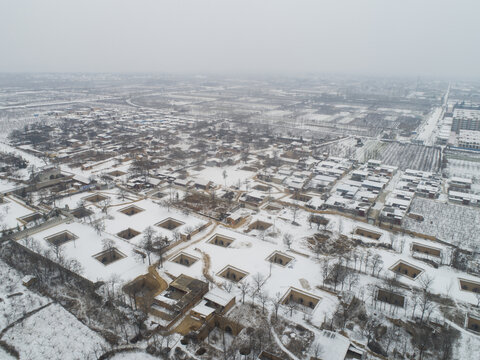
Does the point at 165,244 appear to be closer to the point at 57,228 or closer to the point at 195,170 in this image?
the point at 57,228

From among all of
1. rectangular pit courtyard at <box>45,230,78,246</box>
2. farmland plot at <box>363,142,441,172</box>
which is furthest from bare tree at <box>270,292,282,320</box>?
farmland plot at <box>363,142,441,172</box>

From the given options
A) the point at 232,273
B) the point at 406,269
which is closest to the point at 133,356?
the point at 232,273

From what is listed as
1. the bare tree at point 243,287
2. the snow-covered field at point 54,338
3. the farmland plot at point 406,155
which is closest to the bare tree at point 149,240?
the snow-covered field at point 54,338

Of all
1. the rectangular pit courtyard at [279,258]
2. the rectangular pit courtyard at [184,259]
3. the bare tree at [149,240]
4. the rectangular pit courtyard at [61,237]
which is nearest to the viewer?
the bare tree at [149,240]

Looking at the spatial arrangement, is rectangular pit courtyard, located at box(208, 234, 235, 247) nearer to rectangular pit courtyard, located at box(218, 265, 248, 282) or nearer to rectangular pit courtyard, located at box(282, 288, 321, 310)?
rectangular pit courtyard, located at box(218, 265, 248, 282)

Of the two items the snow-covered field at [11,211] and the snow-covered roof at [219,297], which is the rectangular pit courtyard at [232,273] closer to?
the snow-covered roof at [219,297]

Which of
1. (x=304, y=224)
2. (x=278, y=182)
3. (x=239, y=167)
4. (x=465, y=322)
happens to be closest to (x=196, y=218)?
(x=304, y=224)
